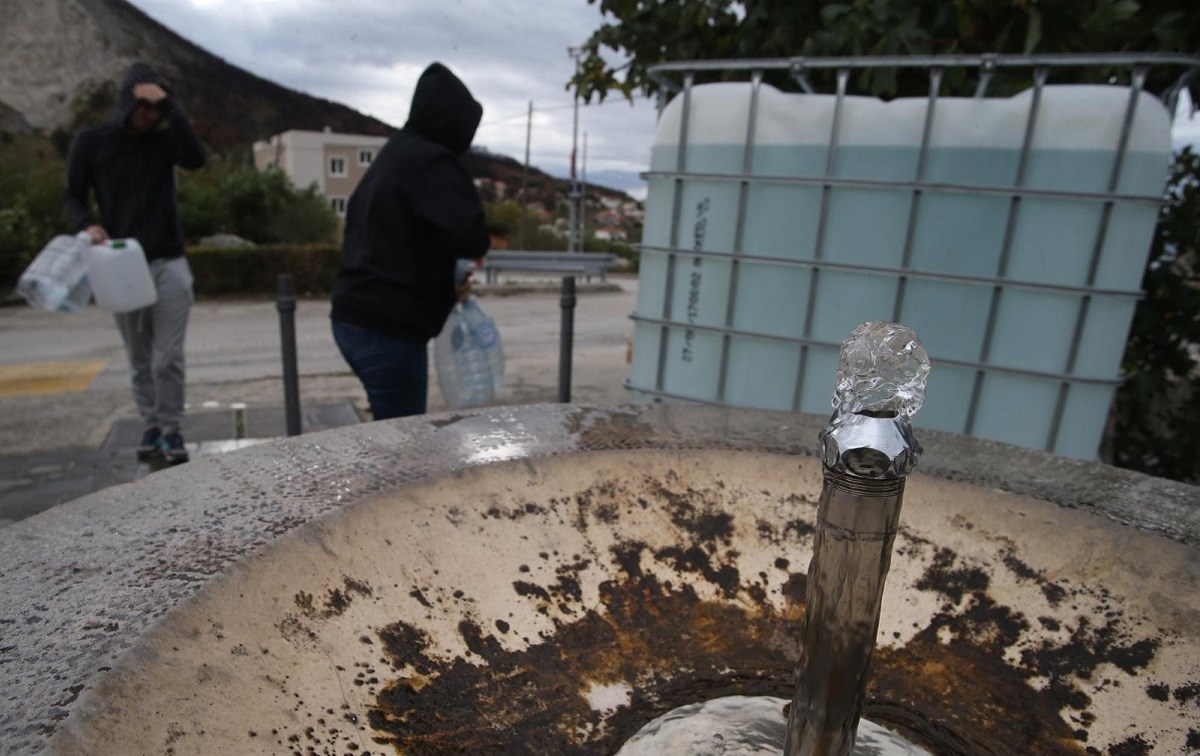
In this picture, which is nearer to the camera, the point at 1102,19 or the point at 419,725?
the point at 419,725

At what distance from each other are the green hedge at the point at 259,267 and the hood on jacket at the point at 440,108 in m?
10.4

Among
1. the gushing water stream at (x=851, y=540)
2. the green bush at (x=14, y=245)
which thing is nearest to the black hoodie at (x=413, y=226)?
the gushing water stream at (x=851, y=540)

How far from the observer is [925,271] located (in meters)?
3.20

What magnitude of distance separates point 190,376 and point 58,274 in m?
3.14

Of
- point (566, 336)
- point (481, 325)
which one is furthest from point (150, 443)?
point (566, 336)

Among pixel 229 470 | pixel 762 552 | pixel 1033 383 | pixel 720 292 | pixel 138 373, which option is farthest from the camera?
pixel 138 373

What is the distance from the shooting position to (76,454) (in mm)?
4242

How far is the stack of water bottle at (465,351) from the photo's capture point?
13.0 ft

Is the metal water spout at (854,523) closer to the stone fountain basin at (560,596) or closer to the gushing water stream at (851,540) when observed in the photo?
the gushing water stream at (851,540)

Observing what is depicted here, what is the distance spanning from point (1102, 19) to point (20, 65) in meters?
69.7

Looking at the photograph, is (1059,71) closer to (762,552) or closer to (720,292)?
(720,292)

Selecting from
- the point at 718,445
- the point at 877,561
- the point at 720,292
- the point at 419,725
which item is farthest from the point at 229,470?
the point at 720,292

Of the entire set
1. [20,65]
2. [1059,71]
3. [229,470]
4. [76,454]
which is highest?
[20,65]

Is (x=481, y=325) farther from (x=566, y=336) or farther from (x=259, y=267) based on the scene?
(x=259, y=267)
